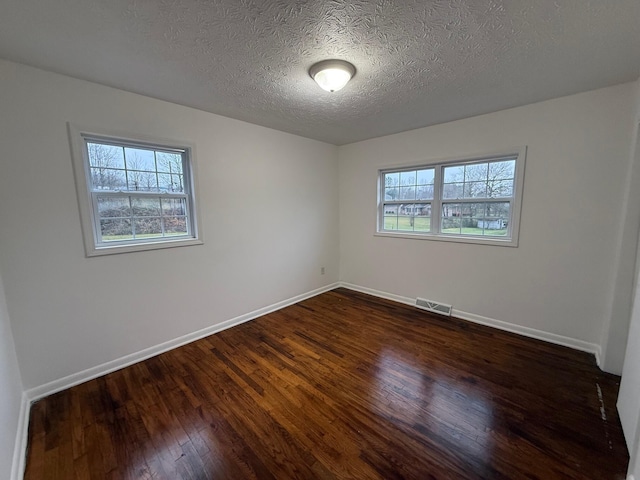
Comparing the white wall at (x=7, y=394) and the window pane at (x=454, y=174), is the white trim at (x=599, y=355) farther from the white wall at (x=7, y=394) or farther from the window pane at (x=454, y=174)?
the white wall at (x=7, y=394)

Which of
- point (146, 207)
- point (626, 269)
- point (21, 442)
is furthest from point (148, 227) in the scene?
point (626, 269)

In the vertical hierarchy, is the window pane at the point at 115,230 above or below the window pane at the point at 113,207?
below

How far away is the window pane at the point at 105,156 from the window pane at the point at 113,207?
29cm

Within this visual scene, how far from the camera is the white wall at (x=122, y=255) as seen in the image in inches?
72.6

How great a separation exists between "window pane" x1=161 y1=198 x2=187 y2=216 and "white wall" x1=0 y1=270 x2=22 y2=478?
1.24 m

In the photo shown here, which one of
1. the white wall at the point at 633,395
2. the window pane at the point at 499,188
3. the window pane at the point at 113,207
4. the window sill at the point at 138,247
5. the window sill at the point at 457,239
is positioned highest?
the window pane at the point at 499,188

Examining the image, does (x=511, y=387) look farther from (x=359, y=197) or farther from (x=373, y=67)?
(x=359, y=197)

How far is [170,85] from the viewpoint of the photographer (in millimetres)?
2139

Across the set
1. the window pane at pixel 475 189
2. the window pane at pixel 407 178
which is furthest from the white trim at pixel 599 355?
the window pane at pixel 407 178

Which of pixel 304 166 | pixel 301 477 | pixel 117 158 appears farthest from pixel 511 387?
pixel 117 158

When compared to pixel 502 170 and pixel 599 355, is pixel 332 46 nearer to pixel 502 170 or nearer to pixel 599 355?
pixel 502 170

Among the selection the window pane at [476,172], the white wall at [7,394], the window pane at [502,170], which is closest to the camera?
the white wall at [7,394]

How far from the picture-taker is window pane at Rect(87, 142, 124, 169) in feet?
7.10

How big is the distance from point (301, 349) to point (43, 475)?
1.78m
